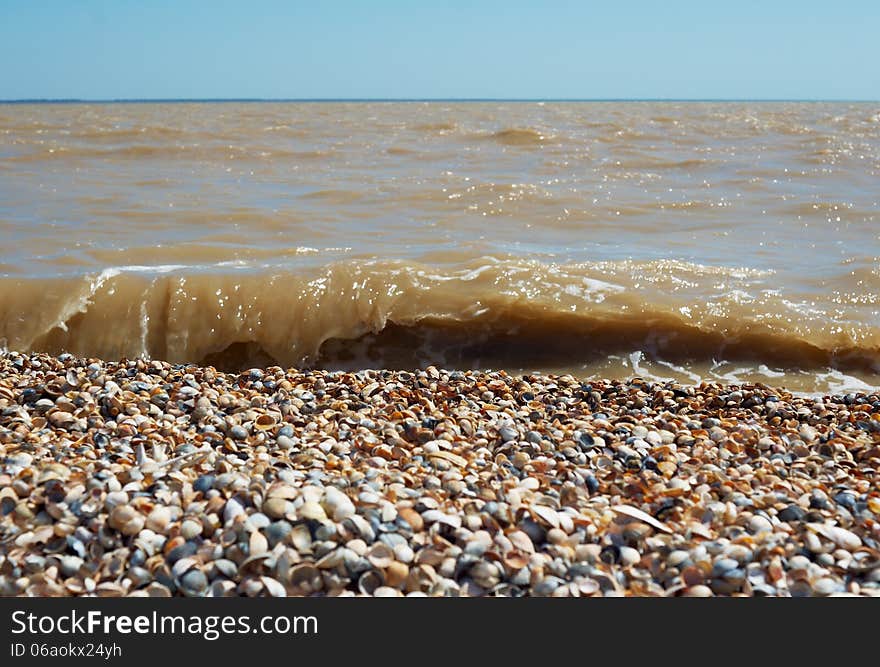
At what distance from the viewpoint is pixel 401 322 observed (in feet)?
20.6

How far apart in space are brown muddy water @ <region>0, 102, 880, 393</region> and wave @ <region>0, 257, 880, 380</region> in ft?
0.05

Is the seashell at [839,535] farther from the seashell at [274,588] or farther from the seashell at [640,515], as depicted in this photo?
the seashell at [274,588]

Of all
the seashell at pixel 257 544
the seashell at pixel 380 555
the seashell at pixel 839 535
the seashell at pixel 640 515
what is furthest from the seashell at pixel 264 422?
the seashell at pixel 839 535

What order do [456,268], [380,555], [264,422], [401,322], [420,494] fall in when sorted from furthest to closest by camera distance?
[456,268], [401,322], [264,422], [420,494], [380,555]

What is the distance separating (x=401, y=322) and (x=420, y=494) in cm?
335

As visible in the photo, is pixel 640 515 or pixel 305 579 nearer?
pixel 305 579

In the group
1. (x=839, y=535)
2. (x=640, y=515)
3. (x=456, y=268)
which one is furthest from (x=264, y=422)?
(x=456, y=268)

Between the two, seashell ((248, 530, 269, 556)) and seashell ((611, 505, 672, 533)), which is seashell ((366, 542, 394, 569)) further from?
seashell ((611, 505, 672, 533))

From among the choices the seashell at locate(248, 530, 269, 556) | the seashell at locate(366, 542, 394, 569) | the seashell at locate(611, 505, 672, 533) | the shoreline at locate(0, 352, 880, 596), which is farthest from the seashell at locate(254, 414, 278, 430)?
the seashell at locate(611, 505, 672, 533)

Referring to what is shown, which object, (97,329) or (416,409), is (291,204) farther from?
(416,409)

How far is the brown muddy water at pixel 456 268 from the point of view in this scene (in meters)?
6.02

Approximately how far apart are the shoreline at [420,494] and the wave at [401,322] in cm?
152

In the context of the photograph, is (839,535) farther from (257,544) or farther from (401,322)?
(401,322)
